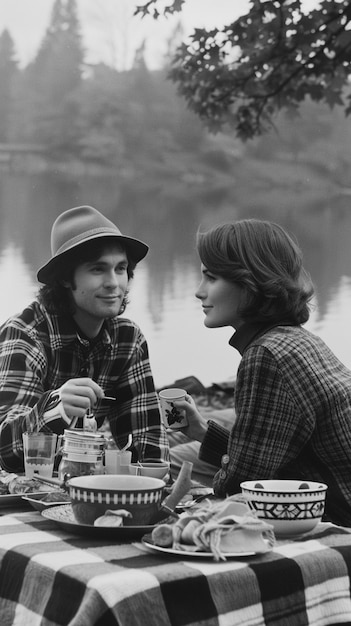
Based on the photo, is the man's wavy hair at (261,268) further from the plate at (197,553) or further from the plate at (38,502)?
the plate at (197,553)

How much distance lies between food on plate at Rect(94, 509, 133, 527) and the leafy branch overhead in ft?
16.1

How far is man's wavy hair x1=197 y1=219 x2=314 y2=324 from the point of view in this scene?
2.33m

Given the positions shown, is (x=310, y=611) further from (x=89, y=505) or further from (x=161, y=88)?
(x=161, y=88)

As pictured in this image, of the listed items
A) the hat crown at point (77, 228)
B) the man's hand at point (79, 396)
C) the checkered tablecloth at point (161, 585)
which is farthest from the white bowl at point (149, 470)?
the hat crown at point (77, 228)

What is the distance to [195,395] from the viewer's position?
6719 millimetres

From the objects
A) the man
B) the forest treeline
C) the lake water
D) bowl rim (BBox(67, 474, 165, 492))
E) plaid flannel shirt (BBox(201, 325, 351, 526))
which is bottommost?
bowl rim (BBox(67, 474, 165, 492))

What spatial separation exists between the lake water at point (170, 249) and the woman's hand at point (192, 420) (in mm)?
4489

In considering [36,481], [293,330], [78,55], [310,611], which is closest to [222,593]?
[310,611]

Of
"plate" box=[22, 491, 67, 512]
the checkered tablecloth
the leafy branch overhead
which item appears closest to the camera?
the checkered tablecloth

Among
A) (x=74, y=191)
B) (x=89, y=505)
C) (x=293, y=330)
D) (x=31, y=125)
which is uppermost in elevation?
(x=31, y=125)

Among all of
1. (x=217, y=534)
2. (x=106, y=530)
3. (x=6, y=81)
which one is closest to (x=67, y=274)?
(x=106, y=530)

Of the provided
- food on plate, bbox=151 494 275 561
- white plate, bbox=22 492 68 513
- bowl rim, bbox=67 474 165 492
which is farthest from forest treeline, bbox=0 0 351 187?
food on plate, bbox=151 494 275 561

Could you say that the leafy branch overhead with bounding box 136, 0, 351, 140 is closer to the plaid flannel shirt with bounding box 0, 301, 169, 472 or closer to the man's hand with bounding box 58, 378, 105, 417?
the plaid flannel shirt with bounding box 0, 301, 169, 472

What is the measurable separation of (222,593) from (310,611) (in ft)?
0.57
